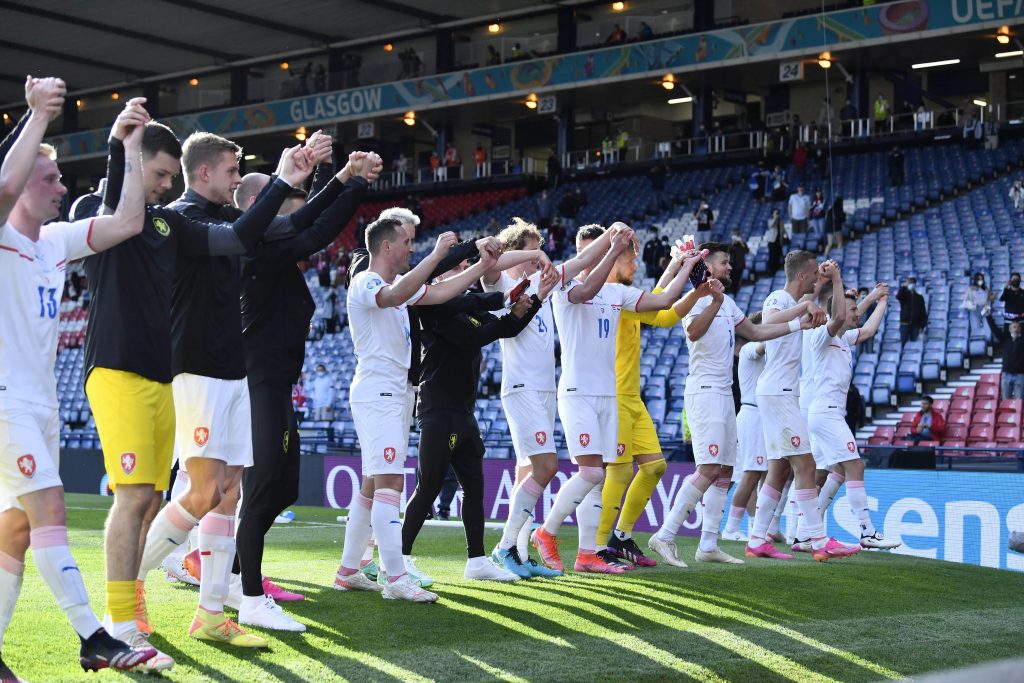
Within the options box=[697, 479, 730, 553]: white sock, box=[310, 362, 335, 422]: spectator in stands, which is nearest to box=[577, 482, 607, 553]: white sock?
box=[697, 479, 730, 553]: white sock

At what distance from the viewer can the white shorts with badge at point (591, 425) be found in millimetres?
8414

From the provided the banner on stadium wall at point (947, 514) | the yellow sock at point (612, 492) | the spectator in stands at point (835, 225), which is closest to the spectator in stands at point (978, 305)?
the spectator in stands at point (835, 225)

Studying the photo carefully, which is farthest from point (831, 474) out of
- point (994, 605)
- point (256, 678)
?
point (256, 678)

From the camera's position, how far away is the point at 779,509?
1193 centimetres

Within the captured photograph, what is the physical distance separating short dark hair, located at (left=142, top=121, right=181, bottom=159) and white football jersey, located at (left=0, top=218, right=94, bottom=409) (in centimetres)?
63

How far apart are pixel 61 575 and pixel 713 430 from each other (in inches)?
233

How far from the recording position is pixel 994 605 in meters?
7.96

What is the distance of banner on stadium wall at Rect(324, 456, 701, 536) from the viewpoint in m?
14.8

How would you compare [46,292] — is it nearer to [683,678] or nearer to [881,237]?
[683,678]

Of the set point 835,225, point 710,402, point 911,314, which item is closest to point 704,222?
point 835,225

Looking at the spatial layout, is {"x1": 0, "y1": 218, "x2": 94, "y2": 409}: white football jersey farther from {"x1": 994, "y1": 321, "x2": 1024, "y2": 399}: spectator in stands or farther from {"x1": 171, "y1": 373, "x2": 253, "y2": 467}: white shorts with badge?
{"x1": 994, "y1": 321, "x2": 1024, "y2": 399}: spectator in stands

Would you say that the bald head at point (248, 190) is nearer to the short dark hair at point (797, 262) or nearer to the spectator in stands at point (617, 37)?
the short dark hair at point (797, 262)

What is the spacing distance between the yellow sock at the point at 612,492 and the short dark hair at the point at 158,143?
14.9 ft

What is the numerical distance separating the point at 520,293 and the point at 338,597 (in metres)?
2.27
